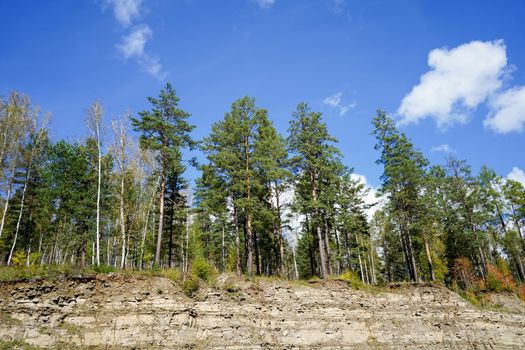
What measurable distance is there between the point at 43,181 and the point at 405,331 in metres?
30.5

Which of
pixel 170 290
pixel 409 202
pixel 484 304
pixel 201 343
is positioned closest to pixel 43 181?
pixel 170 290

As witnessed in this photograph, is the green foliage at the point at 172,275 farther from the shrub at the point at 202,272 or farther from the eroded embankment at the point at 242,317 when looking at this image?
the shrub at the point at 202,272

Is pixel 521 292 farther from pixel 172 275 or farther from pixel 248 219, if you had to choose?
pixel 172 275

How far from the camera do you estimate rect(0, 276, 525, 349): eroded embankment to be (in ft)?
46.7

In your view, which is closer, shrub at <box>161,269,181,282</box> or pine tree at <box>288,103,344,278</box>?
shrub at <box>161,269,181,282</box>

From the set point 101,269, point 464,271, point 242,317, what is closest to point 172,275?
point 101,269

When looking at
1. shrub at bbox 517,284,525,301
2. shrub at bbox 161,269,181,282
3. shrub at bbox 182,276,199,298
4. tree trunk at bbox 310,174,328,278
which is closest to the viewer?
Answer: shrub at bbox 182,276,199,298

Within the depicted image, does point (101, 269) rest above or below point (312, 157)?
below

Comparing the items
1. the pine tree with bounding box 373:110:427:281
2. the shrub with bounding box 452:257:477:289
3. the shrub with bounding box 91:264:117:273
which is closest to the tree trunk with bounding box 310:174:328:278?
the pine tree with bounding box 373:110:427:281

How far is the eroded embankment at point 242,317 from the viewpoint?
1423cm

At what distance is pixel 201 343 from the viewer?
14.9 metres

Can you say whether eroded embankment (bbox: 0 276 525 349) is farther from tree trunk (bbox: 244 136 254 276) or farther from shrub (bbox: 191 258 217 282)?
tree trunk (bbox: 244 136 254 276)

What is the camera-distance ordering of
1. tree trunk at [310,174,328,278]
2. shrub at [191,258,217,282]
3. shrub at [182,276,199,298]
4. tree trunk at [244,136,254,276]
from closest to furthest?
shrub at [182,276,199,298]
shrub at [191,258,217,282]
tree trunk at [244,136,254,276]
tree trunk at [310,174,328,278]

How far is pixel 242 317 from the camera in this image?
16219 millimetres
